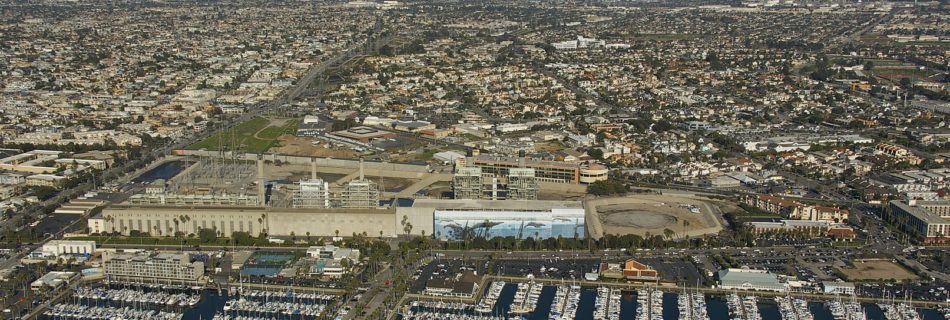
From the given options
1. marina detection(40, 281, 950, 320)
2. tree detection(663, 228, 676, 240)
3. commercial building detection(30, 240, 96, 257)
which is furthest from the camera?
tree detection(663, 228, 676, 240)

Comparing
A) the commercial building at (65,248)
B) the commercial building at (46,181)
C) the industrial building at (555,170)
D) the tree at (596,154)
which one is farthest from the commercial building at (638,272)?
the commercial building at (46,181)

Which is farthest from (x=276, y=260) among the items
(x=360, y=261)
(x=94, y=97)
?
(x=94, y=97)

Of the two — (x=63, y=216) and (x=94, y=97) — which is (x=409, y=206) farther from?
(x=94, y=97)

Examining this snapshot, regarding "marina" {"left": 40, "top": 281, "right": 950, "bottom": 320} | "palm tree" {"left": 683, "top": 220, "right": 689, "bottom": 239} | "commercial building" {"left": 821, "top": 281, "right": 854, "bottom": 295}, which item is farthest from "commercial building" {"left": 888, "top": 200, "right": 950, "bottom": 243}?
"palm tree" {"left": 683, "top": 220, "right": 689, "bottom": 239}

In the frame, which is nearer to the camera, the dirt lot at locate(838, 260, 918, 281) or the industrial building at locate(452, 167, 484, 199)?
the dirt lot at locate(838, 260, 918, 281)

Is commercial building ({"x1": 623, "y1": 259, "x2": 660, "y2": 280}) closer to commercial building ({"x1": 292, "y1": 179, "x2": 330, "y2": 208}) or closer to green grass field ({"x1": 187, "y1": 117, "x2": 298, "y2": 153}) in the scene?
commercial building ({"x1": 292, "y1": 179, "x2": 330, "y2": 208})

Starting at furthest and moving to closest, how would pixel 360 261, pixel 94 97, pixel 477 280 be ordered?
pixel 94 97
pixel 360 261
pixel 477 280
